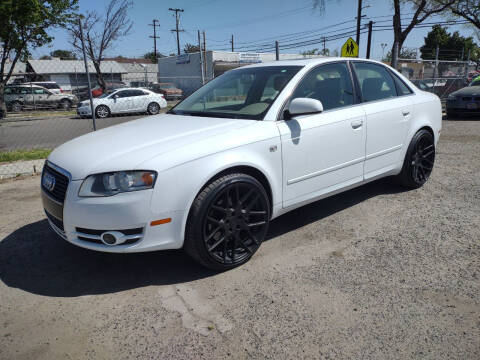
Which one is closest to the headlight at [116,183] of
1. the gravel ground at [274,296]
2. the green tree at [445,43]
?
the gravel ground at [274,296]

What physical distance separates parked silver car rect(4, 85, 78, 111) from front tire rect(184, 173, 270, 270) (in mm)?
20167

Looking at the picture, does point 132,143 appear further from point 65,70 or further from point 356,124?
point 65,70

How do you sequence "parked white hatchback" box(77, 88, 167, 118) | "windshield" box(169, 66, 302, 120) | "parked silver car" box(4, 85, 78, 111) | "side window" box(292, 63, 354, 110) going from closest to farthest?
"windshield" box(169, 66, 302, 120) → "side window" box(292, 63, 354, 110) → "parked white hatchback" box(77, 88, 167, 118) → "parked silver car" box(4, 85, 78, 111)

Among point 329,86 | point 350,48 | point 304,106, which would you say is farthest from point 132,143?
point 350,48

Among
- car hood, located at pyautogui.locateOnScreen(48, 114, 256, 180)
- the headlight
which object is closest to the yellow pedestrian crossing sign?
car hood, located at pyautogui.locateOnScreen(48, 114, 256, 180)

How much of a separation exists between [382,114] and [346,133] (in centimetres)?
66

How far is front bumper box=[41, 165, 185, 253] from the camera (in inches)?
99.9

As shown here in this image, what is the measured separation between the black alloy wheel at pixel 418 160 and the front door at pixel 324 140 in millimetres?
959

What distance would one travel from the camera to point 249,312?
97.0 inches

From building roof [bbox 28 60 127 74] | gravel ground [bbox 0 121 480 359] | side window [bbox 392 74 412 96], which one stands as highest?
building roof [bbox 28 60 127 74]

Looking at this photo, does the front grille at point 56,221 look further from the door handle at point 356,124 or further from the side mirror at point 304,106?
the door handle at point 356,124

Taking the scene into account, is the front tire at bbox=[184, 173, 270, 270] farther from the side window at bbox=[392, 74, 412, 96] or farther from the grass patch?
the grass patch

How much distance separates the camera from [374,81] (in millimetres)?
4203

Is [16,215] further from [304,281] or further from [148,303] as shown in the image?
[304,281]
